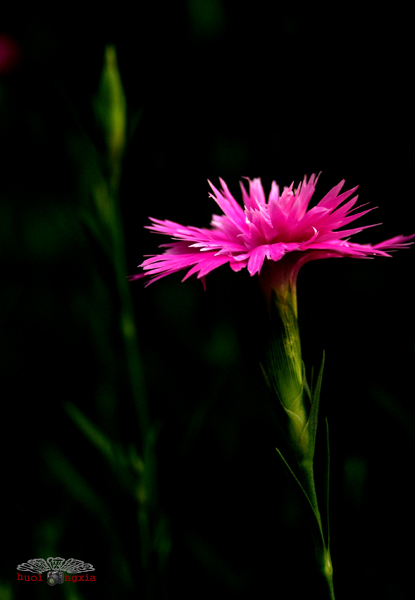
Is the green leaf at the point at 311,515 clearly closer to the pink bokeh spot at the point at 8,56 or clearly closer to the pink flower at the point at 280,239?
the pink flower at the point at 280,239

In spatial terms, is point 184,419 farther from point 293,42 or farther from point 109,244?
point 293,42

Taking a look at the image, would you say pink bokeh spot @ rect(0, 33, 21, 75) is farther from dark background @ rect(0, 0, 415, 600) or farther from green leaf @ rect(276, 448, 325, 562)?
green leaf @ rect(276, 448, 325, 562)

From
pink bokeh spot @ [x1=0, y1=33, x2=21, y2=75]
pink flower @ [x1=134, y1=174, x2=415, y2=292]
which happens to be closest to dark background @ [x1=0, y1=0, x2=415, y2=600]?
pink bokeh spot @ [x1=0, y1=33, x2=21, y2=75]

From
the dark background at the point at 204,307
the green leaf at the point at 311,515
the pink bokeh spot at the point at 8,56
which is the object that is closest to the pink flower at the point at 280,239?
the green leaf at the point at 311,515

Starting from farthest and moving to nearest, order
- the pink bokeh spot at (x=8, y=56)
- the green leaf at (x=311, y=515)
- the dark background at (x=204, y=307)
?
1. the pink bokeh spot at (x=8, y=56)
2. the dark background at (x=204, y=307)
3. the green leaf at (x=311, y=515)

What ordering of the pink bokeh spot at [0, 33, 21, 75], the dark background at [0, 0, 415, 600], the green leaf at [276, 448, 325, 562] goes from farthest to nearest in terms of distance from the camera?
the pink bokeh spot at [0, 33, 21, 75], the dark background at [0, 0, 415, 600], the green leaf at [276, 448, 325, 562]

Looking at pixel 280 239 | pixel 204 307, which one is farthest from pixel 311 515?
pixel 204 307

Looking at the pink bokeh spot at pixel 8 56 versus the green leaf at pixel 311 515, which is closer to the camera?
the green leaf at pixel 311 515

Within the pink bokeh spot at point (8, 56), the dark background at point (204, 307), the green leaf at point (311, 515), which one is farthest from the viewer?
the pink bokeh spot at point (8, 56)

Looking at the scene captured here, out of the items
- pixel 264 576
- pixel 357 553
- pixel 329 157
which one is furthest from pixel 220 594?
pixel 329 157
